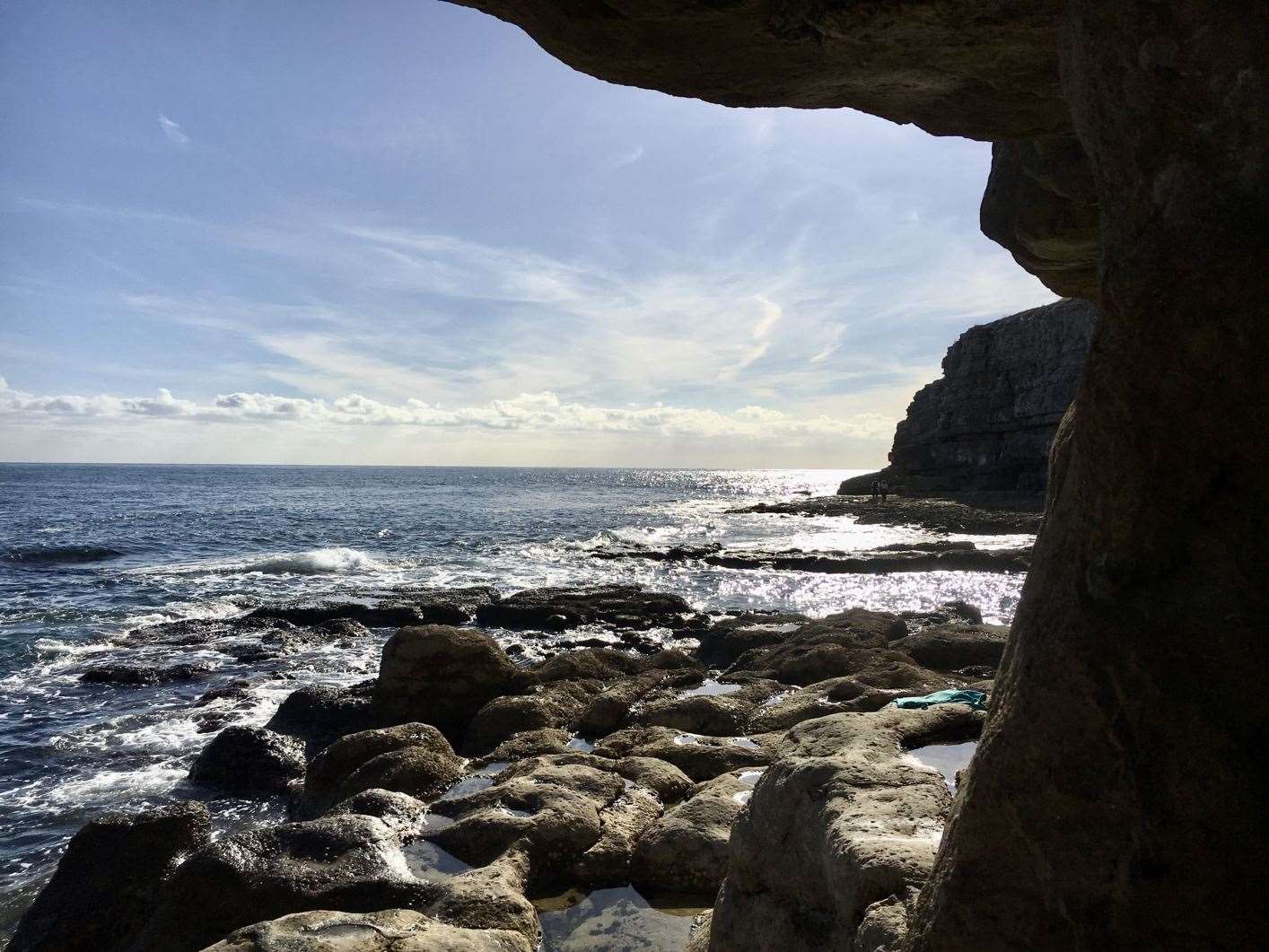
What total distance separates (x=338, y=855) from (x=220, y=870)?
3.13ft

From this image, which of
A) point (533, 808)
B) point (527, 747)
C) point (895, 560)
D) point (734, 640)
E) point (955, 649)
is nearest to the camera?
point (533, 808)

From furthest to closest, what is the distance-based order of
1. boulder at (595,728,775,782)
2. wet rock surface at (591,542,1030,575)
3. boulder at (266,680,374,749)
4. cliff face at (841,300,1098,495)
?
cliff face at (841,300,1098,495), wet rock surface at (591,542,1030,575), boulder at (266,680,374,749), boulder at (595,728,775,782)

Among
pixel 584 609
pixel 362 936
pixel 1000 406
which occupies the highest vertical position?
pixel 1000 406

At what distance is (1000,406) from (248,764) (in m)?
70.7

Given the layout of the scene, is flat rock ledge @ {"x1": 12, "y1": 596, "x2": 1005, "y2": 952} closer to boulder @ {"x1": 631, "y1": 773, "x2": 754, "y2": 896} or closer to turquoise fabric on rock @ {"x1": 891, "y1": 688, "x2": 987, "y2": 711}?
boulder @ {"x1": 631, "y1": 773, "x2": 754, "y2": 896}

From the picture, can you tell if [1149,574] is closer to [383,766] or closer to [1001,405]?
[383,766]

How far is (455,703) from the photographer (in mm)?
14031

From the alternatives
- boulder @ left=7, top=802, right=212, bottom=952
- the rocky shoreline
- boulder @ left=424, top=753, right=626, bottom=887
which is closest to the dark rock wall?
the rocky shoreline

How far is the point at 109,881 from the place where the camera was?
25.0 feet

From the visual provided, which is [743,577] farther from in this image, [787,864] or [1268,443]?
[1268,443]

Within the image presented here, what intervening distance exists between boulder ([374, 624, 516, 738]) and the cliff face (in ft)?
184

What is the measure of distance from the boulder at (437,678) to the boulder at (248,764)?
6.50 ft

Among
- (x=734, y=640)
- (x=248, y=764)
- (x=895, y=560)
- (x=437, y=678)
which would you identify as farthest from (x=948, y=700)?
(x=895, y=560)

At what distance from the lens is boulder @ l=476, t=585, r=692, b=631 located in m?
24.8
